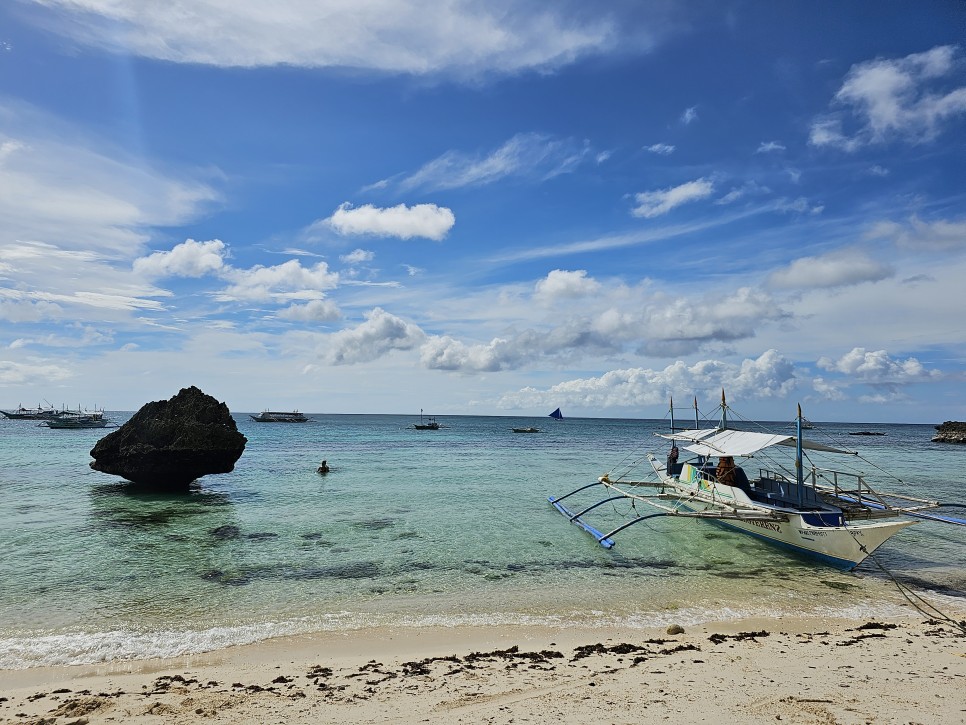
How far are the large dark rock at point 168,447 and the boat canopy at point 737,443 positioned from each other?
24.2 m

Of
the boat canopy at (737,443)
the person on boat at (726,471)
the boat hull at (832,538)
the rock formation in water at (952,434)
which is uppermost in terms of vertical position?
the boat canopy at (737,443)

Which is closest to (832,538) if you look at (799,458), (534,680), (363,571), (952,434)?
(799,458)

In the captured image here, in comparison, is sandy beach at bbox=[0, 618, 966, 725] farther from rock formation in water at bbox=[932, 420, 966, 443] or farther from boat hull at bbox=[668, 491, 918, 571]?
rock formation in water at bbox=[932, 420, 966, 443]

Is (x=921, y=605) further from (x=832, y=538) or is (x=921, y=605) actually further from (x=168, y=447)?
(x=168, y=447)

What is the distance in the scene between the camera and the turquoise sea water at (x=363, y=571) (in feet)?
40.5

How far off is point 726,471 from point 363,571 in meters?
14.9

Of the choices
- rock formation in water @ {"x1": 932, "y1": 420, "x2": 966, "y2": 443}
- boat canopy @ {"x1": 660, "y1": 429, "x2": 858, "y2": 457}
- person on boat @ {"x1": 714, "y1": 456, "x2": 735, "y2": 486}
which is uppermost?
boat canopy @ {"x1": 660, "y1": 429, "x2": 858, "y2": 457}

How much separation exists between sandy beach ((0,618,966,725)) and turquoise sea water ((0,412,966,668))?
93 centimetres

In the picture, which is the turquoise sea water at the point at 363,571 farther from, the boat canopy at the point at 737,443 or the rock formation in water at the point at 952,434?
the rock formation in water at the point at 952,434

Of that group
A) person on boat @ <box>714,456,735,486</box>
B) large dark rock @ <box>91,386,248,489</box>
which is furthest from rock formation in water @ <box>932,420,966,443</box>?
large dark rock @ <box>91,386,248,489</box>

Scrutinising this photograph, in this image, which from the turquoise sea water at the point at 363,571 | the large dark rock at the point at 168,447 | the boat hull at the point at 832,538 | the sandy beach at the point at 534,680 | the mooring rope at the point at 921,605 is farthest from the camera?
the large dark rock at the point at 168,447

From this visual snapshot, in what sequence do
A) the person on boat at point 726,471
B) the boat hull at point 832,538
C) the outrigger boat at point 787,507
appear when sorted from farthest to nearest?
the person on boat at point 726,471, the outrigger boat at point 787,507, the boat hull at point 832,538

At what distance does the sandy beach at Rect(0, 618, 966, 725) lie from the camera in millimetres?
7758

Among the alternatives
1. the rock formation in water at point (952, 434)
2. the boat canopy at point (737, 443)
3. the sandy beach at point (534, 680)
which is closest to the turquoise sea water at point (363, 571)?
the sandy beach at point (534, 680)
